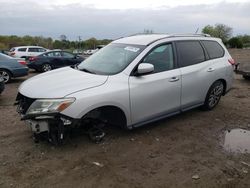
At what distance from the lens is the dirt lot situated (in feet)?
12.2

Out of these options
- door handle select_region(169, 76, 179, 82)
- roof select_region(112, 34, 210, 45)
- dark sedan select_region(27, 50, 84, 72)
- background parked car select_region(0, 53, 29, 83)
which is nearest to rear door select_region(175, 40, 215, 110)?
door handle select_region(169, 76, 179, 82)

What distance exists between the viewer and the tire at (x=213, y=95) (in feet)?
21.2

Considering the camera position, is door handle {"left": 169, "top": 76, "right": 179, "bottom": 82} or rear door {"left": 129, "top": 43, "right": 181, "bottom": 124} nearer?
rear door {"left": 129, "top": 43, "right": 181, "bottom": 124}

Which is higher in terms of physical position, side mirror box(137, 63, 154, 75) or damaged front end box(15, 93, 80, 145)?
side mirror box(137, 63, 154, 75)

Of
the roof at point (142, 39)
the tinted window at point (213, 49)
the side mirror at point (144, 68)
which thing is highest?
the roof at point (142, 39)

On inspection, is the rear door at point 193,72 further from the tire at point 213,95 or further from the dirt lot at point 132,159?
the dirt lot at point 132,159

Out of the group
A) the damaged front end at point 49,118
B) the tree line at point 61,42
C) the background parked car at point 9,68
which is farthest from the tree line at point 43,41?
the damaged front end at point 49,118

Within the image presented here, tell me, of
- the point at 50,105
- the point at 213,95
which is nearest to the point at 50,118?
the point at 50,105

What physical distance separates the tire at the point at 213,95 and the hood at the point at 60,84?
2822mm

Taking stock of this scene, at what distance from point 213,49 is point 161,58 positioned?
6.19ft

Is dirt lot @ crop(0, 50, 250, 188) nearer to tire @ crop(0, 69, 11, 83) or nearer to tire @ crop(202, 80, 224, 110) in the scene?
tire @ crop(202, 80, 224, 110)

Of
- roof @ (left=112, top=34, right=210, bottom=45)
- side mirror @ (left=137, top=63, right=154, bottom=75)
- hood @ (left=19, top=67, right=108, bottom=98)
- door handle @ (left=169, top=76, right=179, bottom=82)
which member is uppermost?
roof @ (left=112, top=34, right=210, bottom=45)

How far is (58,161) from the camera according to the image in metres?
4.20

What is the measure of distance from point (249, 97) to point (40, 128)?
6.42m
